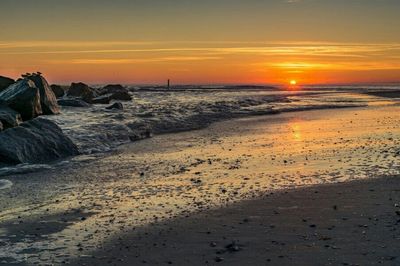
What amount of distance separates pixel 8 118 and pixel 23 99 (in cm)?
239

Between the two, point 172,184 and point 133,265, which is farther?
point 172,184

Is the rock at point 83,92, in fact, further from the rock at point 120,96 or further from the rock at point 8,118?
the rock at point 8,118

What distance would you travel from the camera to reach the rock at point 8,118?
14.7m

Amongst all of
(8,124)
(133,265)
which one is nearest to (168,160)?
(8,124)

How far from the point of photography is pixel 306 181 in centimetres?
899

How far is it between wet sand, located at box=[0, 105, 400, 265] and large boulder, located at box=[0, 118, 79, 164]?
27.8 inches

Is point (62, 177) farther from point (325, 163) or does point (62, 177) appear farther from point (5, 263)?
point (325, 163)

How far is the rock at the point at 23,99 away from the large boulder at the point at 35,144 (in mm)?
4064

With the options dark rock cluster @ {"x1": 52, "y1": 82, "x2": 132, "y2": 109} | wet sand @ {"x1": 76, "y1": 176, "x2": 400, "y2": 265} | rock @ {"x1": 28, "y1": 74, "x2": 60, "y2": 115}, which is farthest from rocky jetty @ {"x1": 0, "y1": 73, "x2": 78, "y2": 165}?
dark rock cluster @ {"x1": 52, "y1": 82, "x2": 132, "y2": 109}

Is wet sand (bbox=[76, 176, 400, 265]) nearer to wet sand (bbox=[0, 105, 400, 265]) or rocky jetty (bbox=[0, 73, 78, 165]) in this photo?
wet sand (bbox=[0, 105, 400, 265])

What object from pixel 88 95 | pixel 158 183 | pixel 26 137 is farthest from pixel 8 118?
pixel 88 95

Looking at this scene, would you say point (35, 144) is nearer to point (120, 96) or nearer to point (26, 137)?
point (26, 137)

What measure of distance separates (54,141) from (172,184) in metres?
5.13

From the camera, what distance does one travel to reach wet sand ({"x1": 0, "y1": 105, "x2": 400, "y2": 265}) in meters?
6.07
